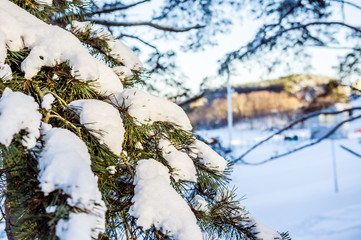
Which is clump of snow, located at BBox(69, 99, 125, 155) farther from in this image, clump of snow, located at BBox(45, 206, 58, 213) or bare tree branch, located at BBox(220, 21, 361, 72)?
bare tree branch, located at BBox(220, 21, 361, 72)

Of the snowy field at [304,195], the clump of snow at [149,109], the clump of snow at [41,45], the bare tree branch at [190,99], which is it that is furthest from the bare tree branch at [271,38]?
the clump of snow at [41,45]

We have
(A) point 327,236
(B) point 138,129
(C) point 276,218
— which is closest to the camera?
(B) point 138,129

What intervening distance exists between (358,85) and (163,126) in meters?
3.21

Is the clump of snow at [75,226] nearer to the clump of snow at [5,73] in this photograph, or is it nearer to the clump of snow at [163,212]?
the clump of snow at [163,212]

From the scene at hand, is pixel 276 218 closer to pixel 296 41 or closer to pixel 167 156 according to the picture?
pixel 296 41

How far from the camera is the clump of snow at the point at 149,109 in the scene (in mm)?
748

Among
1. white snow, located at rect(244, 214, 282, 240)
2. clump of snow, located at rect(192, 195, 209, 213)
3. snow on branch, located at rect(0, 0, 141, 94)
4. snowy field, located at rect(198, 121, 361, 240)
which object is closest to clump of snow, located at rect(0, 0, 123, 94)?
snow on branch, located at rect(0, 0, 141, 94)

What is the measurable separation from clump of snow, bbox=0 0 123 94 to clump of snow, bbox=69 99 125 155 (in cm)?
9

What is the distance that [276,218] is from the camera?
586cm

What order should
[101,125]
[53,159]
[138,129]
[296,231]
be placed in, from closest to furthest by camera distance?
1. [53,159]
2. [101,125]
3. [138,129]
4. [296,231]

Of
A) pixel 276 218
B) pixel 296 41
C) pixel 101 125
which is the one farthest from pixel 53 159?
pixel 276 218

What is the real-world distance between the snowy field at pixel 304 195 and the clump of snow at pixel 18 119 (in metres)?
2.08

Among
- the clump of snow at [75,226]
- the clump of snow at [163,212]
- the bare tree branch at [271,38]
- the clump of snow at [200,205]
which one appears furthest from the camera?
the bare tree branch at [271,38]

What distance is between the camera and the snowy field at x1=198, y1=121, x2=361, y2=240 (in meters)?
4.98
